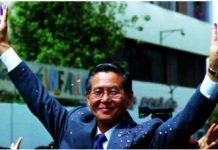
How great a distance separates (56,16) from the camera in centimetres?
1424

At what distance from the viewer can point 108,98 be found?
2193 mm

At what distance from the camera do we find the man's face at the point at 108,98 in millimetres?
2197

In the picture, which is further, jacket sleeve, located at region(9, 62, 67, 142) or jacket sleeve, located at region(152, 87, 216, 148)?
jacket sleeve, located at region(9, 62, 67, 142)

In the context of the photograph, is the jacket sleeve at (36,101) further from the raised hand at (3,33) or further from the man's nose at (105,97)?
the man's nose at (105,97)

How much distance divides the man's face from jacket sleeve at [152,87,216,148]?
0.15m

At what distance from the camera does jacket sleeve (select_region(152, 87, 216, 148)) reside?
6.83 ft

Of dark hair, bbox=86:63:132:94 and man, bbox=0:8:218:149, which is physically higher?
dark hair, bbox=86:63:132:94

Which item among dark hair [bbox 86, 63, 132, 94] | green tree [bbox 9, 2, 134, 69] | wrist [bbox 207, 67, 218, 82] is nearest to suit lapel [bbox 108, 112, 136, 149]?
dark hair [bbox 86, 63, 132, 94]

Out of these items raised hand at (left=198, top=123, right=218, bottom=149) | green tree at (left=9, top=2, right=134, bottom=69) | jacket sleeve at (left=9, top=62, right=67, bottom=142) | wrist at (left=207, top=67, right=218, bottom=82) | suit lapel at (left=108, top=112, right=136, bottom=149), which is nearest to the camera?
wrist at (left=207, top=67, right=218, bottom=82)

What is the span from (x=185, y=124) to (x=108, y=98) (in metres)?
0.27

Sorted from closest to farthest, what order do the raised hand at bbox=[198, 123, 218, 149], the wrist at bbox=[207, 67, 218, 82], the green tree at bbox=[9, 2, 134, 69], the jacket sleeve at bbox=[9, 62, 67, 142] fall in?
the wrist at bbox=[207, 67, 218, 82] → the jacket sleeve at bbox=[9, 62, 67, 142] → the raised hand at bbox=[198, 123, 218, 149] → the green tree at bbox=[9, 2, 134, 69]

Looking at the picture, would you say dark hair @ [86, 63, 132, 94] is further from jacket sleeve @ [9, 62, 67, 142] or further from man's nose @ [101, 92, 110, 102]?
jacket sleeve @ [9, 62, 67, 142]

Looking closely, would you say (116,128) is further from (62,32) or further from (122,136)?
(62,32)

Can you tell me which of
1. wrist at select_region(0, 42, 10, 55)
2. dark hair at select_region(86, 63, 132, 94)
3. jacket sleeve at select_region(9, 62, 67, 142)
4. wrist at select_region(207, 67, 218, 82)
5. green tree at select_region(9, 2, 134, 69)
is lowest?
green tree at select_region(9, 2, 134, 69)
